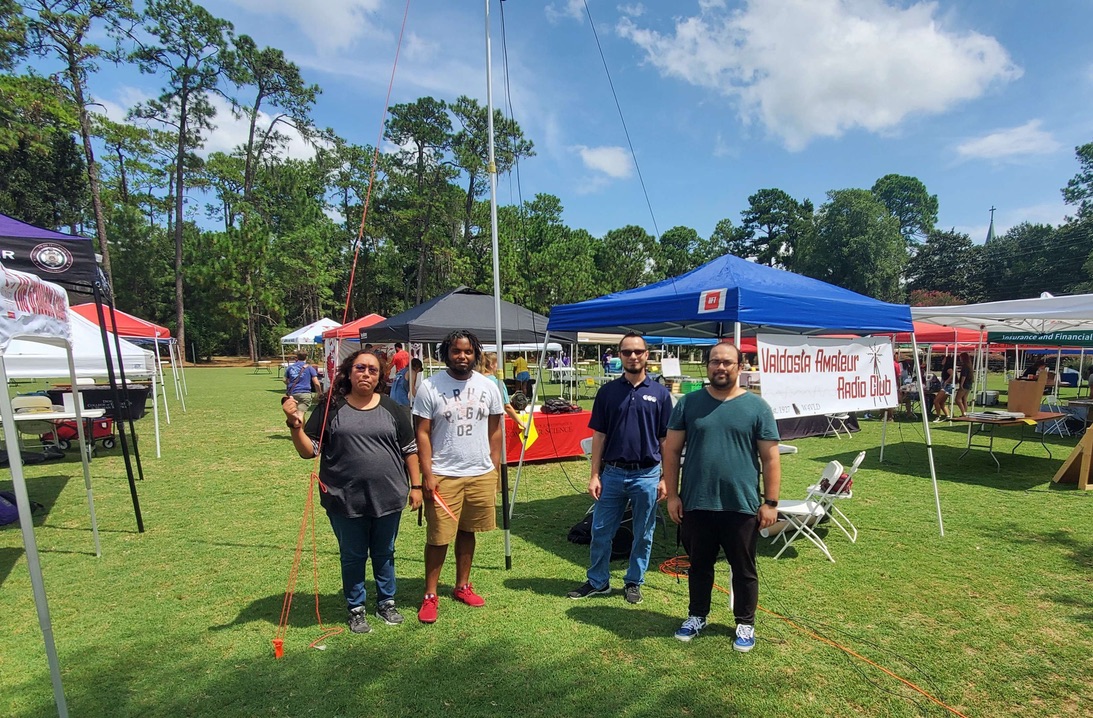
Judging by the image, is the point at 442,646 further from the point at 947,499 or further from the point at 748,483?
the point at 947,499

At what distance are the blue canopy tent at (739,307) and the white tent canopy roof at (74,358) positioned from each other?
546 cm

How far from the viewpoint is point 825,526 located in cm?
526

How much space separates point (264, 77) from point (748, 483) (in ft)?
159

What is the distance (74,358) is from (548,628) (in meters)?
7.47

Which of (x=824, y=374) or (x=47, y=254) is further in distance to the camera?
(x=824, y=374)

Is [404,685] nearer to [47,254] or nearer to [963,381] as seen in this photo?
[47,254]

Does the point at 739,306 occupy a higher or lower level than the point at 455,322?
lower

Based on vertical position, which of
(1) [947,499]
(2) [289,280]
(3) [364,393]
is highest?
(2) [289,280]

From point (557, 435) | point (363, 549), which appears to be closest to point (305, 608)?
point (363, 549)

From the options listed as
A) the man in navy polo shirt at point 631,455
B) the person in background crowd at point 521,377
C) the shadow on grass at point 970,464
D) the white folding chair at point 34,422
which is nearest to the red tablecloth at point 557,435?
the shadow on grass at point 970,464

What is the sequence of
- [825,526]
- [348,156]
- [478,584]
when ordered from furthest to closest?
[348,156], [825,526], [478,584]

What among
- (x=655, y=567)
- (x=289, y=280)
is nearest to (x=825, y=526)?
(x=655, y=567)

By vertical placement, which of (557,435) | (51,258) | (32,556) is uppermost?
(51,258)

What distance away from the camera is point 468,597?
11.8ft
